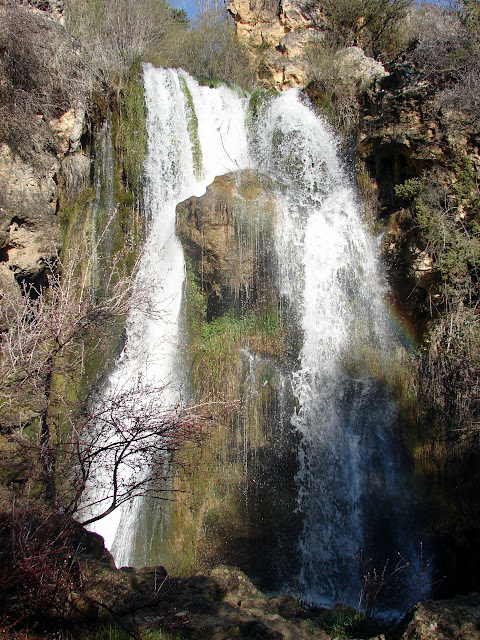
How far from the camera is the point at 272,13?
44.5 feet

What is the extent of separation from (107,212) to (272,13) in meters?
8.81

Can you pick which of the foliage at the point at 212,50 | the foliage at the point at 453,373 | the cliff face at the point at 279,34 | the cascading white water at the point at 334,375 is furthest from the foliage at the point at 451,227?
the foliage at the point at 212,50

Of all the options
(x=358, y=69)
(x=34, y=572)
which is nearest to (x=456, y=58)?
(x=358, y=69)

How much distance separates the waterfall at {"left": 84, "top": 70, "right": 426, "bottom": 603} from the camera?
21.8 feet

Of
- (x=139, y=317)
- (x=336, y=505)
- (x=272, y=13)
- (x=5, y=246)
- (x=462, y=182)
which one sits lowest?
(x=336, y=505)

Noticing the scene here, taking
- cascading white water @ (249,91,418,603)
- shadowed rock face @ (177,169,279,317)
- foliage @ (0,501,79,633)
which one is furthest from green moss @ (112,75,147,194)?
foliage @ (0,501,79,633)

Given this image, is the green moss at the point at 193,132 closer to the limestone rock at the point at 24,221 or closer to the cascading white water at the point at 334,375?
the cascading white water at the point at 334,375

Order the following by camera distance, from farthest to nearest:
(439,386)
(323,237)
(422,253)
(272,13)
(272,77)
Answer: (272,13)
(272,77)
(323,237)
(422,253)
(439,386)

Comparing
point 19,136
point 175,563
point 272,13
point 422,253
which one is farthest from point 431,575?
point 272,13

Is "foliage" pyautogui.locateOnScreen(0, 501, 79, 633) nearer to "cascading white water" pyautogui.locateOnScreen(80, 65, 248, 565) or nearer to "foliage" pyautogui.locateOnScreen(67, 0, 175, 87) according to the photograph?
"cascading white water" pyautogui.locateOnScreen(80, 65, 248, 565)

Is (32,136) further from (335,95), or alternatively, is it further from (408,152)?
(408,152)

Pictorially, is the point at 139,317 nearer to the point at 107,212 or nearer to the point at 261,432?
the point at 107,212

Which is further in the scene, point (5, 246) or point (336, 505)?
point (5, 246)

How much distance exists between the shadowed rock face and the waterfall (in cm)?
32
